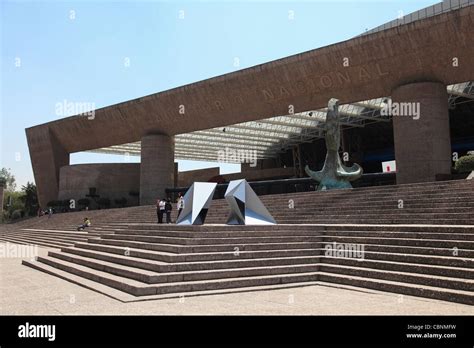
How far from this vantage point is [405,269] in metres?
8.22

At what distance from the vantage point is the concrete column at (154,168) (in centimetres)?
3484

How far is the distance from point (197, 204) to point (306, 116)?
94.0ft

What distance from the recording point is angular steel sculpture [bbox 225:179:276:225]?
12083 mm

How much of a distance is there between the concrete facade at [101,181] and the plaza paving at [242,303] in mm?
31901

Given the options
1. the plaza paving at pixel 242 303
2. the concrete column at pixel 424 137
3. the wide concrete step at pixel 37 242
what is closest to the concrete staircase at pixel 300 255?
the plaza paving at pixel 242 303

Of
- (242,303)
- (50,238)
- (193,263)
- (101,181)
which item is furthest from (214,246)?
(101,181)

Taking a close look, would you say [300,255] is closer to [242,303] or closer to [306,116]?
[242,303]

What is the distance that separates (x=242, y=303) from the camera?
696 centimetres

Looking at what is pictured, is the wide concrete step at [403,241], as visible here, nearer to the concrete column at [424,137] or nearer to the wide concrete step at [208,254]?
the wide concrete step at [208,254]

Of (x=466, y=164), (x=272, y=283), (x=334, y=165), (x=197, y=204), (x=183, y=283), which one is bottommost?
(x=272, y=283)

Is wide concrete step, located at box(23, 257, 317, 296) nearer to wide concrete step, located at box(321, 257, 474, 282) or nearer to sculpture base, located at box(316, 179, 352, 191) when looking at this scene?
wide concrete step, located at box(321, 257, 474, 282)

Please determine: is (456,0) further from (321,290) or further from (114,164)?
(321,290)

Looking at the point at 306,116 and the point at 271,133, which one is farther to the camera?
the point at 271,133

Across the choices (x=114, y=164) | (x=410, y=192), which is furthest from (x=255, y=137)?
(x=410, y=192)
